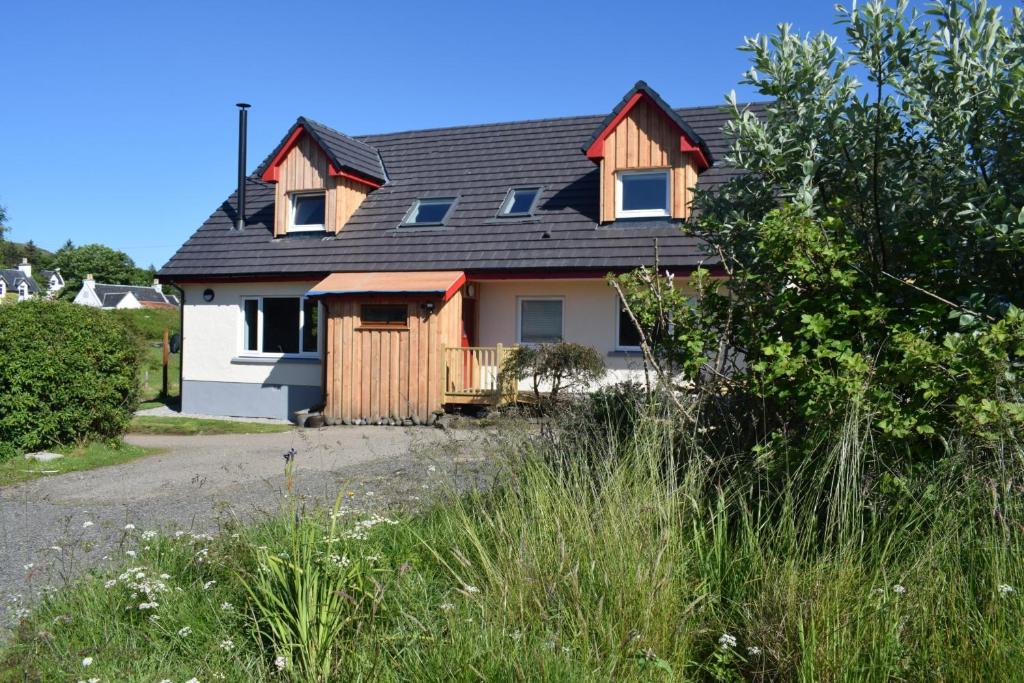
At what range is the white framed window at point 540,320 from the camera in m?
16.9

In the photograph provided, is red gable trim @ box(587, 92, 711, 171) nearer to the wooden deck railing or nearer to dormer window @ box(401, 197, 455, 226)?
dormer window @ box(401, 197, 455, 226)

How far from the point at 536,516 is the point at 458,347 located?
11844mm

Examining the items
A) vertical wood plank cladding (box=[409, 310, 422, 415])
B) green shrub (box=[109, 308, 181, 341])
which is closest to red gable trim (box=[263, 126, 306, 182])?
vertical wood plank cladding (box=[409, 310, 422, 415])

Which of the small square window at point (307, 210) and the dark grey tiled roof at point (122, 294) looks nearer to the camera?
the small square window at point (307, 210)

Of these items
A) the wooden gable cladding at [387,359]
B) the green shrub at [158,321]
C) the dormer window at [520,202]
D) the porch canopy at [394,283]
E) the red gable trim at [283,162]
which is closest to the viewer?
the porch canopy at [394,283]

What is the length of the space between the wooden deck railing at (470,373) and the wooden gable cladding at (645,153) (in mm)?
3541

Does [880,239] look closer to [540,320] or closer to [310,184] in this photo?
[540,320]

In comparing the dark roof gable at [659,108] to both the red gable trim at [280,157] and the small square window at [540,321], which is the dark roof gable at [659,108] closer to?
the small square window at [540,321]

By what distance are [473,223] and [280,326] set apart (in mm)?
4998

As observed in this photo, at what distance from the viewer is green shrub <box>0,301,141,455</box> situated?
1111cm

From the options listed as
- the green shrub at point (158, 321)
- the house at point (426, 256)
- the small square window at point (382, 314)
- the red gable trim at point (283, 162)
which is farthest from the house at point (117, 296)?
the small square window at point (382, 314)

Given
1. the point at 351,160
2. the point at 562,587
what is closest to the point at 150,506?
the point at 562,587

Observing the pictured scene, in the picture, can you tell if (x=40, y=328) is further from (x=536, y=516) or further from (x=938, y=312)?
(x=938, y=312)

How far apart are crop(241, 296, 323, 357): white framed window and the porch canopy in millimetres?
1263
